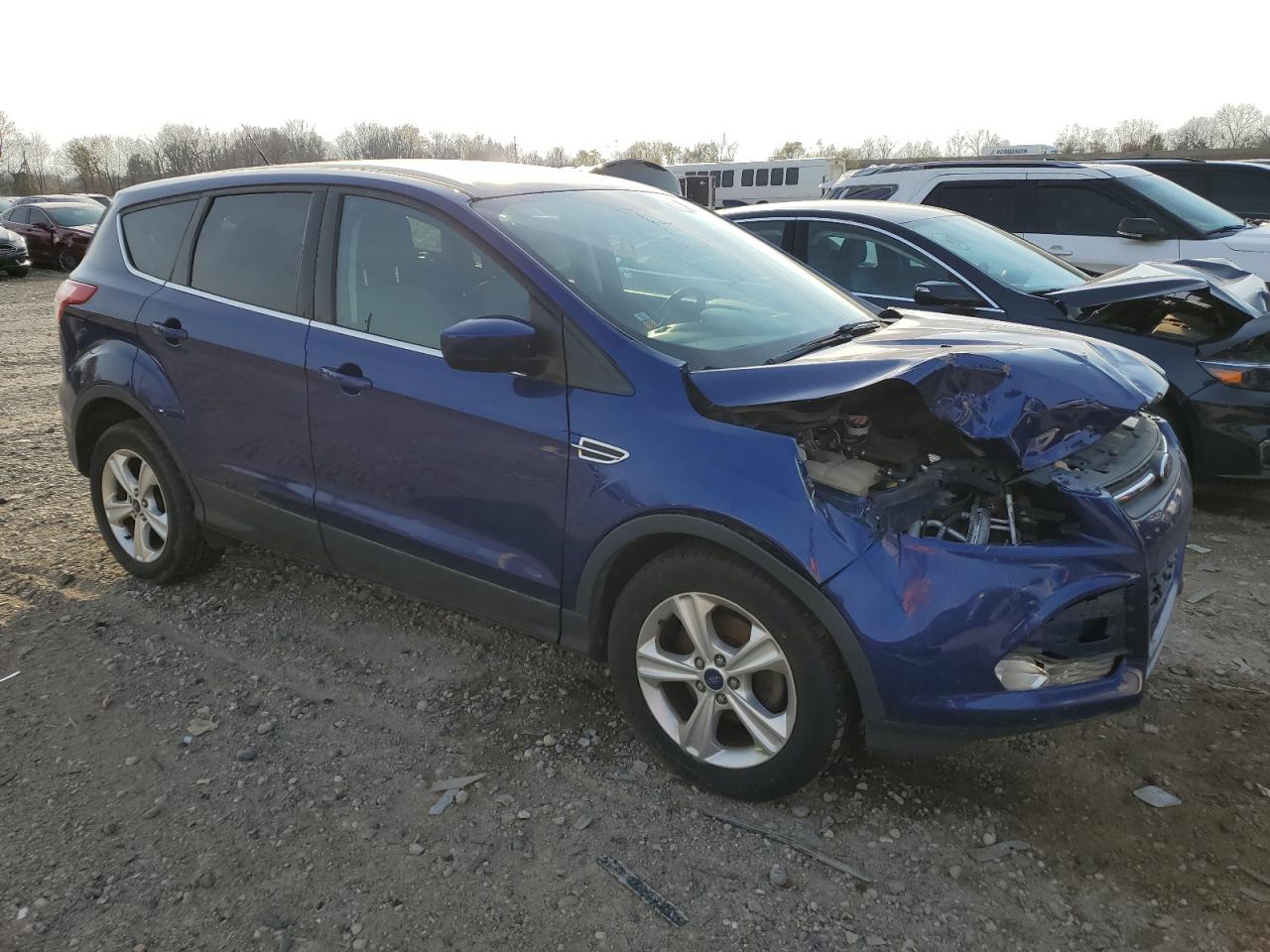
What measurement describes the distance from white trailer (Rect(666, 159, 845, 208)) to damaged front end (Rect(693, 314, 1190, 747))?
31.3m

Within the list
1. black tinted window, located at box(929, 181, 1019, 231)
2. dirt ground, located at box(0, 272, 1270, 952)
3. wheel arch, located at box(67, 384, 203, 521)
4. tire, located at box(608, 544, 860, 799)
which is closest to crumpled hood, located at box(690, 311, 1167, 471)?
tire, located at box(608, 544, 860, 799)

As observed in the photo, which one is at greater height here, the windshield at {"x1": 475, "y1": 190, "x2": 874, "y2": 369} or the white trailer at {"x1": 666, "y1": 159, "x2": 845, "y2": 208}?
the white trailer at {"x1": 666, "y1": 159, "x2": 845, "y2": 208}

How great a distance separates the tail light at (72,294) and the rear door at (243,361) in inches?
17.0

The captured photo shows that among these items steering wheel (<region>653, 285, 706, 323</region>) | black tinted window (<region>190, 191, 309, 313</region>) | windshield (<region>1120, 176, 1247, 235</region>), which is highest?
windshield (<region>1120, 176, 1247, 235</region>)

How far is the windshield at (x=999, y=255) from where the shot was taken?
552 centimetres

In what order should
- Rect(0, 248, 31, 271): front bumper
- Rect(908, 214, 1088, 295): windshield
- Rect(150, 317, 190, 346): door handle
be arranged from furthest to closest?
Rect(0, 248, 31, 271): front bumper < Rect(908, 214, 1088, 295): windshield < Rect(150, 317, 190, 346): door handle

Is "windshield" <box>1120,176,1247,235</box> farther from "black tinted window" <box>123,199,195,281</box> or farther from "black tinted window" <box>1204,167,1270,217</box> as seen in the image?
"black tinted window" <box>123,199,195,281</box>

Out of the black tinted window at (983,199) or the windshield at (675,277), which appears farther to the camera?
the black tinted window at (983,199)

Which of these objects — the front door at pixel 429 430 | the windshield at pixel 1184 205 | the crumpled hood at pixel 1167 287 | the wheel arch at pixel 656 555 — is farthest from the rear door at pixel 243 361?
the windshield at pixel 1184 205

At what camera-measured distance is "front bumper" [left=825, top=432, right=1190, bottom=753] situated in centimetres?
238

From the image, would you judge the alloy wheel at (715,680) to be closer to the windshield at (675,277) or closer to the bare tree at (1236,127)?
the windshield at (675,277)

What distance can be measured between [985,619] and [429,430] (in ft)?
5.88

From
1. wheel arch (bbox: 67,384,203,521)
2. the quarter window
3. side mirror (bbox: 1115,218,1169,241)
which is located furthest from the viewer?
side mirror (bbox: 1115,218,1169,241)

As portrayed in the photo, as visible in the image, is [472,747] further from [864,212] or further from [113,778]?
[864,212]
